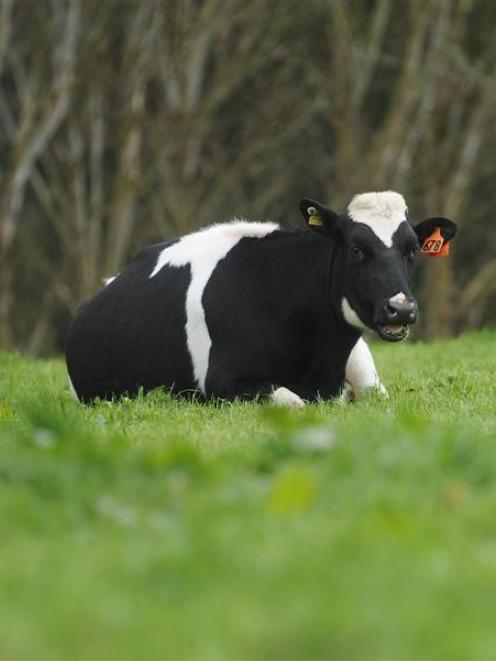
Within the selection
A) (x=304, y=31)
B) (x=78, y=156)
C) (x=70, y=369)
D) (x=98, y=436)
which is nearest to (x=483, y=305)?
(x=304, y=31)

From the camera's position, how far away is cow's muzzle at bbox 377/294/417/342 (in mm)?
10359

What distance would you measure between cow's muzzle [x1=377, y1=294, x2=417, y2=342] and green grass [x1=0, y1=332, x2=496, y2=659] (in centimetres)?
182

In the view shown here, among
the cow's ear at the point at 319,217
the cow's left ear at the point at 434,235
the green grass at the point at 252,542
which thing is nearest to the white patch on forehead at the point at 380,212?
the cow's ear at the point at 319,217

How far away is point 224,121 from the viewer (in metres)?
31.8

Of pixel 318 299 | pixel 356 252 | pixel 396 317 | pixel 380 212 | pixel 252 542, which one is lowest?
pixel 318 299

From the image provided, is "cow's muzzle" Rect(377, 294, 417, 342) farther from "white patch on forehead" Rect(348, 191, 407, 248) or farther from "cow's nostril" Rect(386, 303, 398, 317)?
"white patch on forehead" Rect(348, 191, 407, 248)

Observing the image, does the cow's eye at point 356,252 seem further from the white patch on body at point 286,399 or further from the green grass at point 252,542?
the green grass at point 252,542

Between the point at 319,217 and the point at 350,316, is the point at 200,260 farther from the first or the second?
the point at 350,316

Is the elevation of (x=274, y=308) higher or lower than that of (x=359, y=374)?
higher

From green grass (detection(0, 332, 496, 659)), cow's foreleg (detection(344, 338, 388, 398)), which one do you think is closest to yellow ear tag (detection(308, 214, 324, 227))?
cow's foreleg (detection(344, 338, 388, 398))

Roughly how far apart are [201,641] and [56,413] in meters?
3.47

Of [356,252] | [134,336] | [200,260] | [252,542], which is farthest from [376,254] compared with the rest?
[252,542]

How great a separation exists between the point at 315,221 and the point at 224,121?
2094 cm

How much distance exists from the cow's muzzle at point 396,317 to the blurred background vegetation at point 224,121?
1461 cm
